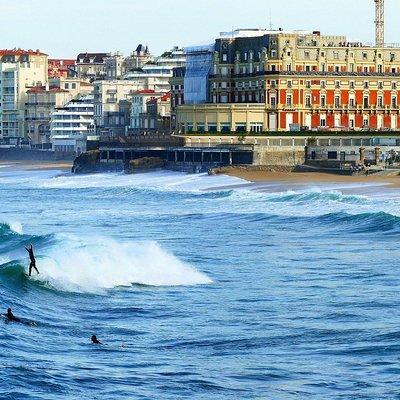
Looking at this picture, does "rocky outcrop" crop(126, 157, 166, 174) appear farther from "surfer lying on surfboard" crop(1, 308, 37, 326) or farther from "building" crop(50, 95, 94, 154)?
"surfer lying on surfboard" crop(1, 308, 37, 326)

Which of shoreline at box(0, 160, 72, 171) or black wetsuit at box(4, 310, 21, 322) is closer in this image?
black wetsuit at box(4, 310, 21, 322)

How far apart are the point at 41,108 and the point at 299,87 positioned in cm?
7280

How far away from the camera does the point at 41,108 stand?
19112 centimetres

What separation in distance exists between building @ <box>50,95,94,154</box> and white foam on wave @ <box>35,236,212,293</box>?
122 metres

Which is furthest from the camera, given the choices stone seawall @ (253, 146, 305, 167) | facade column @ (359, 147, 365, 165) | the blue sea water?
stone seawall @ (253, 146, 305, 167)

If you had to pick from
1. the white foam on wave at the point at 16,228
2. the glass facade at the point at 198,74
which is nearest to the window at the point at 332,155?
the glass facade at the point at 198,74

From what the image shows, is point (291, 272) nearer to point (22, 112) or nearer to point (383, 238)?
point (383, 238)

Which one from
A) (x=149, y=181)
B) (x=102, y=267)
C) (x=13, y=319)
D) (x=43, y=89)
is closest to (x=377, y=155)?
(x=149, y=181)

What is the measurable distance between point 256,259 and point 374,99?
78967 millimetres

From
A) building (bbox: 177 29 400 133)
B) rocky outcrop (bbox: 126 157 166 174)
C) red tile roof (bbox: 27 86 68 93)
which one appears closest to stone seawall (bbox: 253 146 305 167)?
rocky outcrop (bbox: 126 157 166 174)

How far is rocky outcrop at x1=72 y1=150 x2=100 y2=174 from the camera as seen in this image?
410 feet

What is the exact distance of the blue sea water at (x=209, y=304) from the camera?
28.7 metres

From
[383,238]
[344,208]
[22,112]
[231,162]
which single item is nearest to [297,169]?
[231,162]

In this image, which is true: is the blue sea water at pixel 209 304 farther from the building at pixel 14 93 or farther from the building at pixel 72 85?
the building at pixel 14 93
